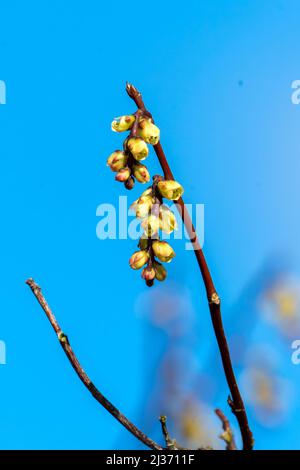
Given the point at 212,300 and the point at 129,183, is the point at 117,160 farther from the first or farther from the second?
the point at 212,300

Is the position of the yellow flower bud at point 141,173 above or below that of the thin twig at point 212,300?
above

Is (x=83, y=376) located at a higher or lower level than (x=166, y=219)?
lower

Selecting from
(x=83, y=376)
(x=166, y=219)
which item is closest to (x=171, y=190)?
(x=166, y=219)

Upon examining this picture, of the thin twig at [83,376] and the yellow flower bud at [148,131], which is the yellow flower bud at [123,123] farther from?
the thin twig at [83,376]

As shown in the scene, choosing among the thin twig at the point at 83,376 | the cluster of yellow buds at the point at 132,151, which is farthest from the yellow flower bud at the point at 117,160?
the thin twig at the point at 83,376
